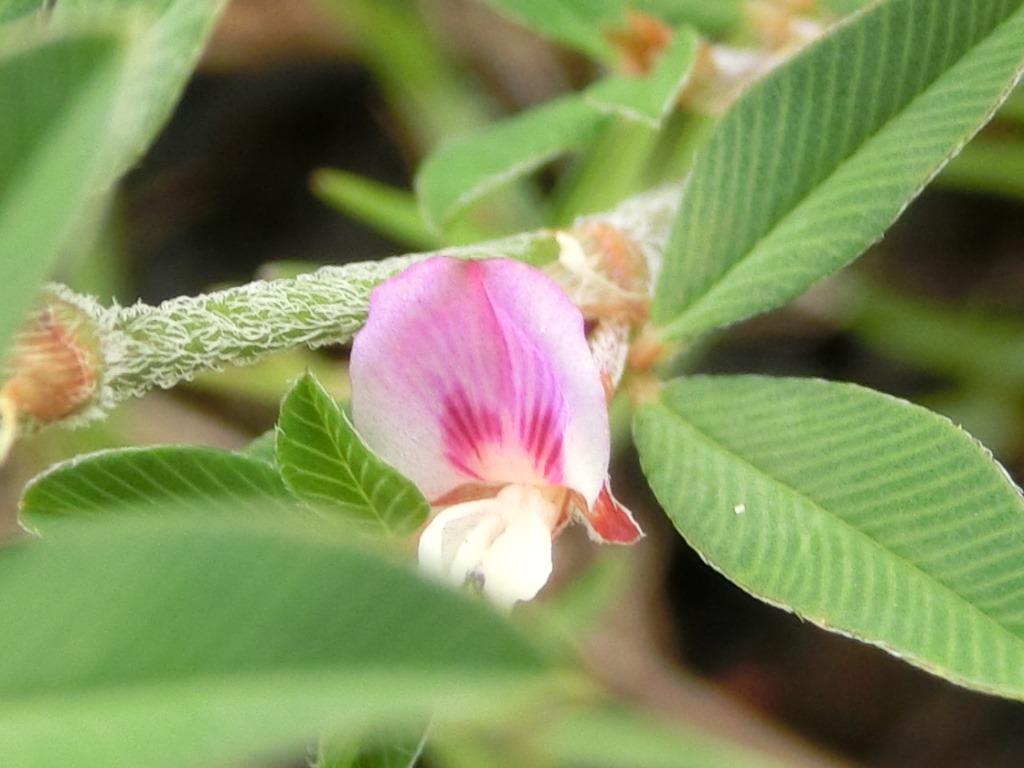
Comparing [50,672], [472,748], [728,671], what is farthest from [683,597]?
[50,672]

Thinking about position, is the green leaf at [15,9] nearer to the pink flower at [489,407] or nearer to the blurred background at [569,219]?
the pink flower at [489,407]

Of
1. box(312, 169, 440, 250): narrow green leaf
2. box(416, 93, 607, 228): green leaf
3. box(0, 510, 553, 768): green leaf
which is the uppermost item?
box(0, 510, 553, 768): green leaf

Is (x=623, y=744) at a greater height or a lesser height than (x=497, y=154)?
lesser

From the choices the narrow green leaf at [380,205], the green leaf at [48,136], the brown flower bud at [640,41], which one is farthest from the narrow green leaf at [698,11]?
the green leaf at [48,136]

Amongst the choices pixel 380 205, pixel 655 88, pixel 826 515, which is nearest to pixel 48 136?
pixel 826 515

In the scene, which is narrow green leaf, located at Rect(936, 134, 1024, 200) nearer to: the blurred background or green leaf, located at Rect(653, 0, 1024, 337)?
the blurred background

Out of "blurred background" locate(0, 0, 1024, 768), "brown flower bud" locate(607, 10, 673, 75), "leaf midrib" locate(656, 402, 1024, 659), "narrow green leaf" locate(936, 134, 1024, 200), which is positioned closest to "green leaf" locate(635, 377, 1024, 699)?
"leaf midrib" locate(656, 402, 1024, 659)

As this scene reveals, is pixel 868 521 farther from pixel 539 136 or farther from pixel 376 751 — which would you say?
pixel 539 136
